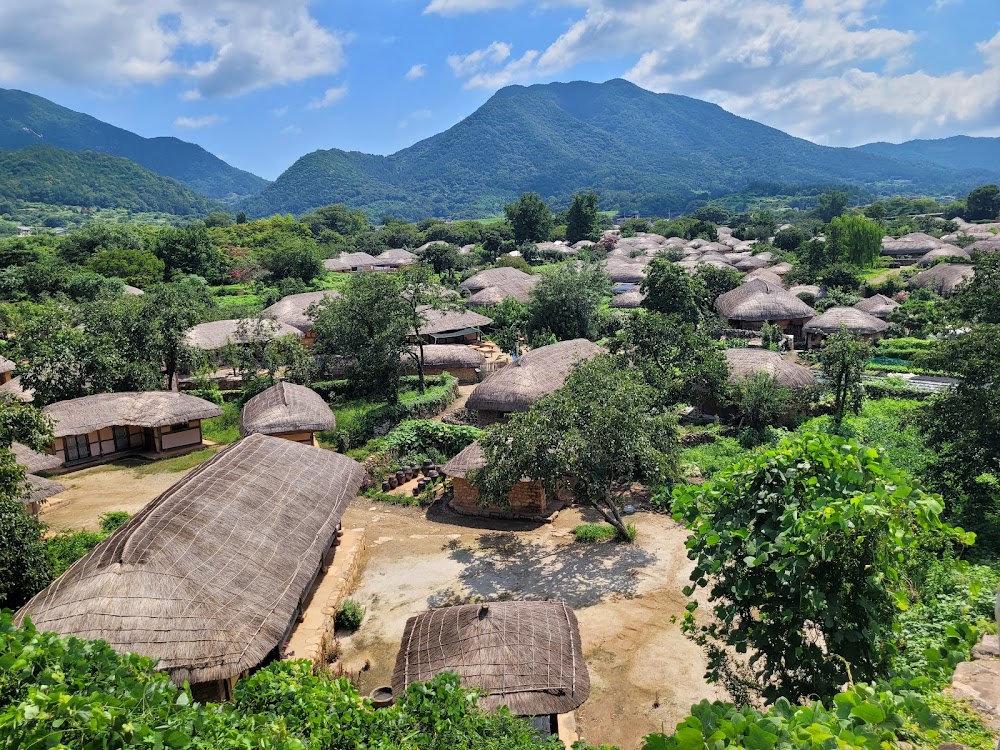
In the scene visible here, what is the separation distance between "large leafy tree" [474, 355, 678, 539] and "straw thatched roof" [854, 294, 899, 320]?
28.3 metres

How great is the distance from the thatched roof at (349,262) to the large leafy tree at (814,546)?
59470 millimetres

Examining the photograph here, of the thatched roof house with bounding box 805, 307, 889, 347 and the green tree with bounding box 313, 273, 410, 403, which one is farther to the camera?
the thatched roof house with bounding box 805, 307, 889, 347

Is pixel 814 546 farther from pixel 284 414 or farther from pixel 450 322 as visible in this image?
pixel 450 322

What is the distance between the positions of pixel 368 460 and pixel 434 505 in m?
3.26

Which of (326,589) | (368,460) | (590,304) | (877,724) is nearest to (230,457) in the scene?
(326,589)

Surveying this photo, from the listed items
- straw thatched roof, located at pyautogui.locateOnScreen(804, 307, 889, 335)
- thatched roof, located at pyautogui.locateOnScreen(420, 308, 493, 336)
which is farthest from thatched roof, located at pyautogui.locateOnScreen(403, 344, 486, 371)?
straw thatched roof, located at pyautogui.locateOnScreen(804, 307, 889, 335)

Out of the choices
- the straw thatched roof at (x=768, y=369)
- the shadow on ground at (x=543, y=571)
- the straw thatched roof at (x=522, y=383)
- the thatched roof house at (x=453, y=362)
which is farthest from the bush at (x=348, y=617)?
the thatched roof house at (x=453, y=362)

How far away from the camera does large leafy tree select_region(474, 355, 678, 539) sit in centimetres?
1355

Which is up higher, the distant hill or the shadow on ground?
the distant hill

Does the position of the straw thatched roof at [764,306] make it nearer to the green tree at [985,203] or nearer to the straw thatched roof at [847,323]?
the straw thatched roof at [847,323]

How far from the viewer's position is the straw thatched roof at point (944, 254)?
158ft

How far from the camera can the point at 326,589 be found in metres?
13.0

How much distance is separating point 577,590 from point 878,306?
32486 millimetres

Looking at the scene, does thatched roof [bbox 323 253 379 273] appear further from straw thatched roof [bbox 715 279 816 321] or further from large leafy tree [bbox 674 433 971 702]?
large leafy tree [bbox 674 433 971 702]
